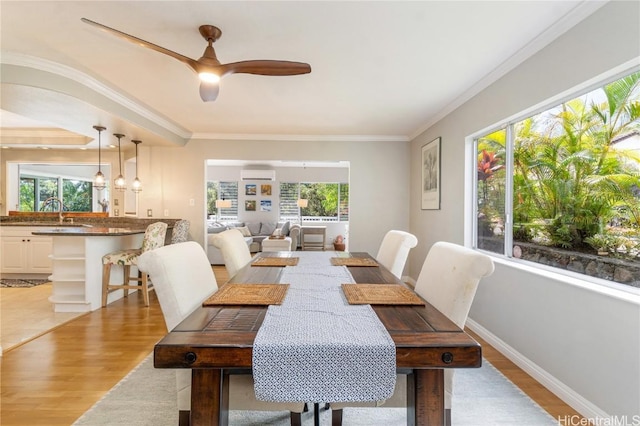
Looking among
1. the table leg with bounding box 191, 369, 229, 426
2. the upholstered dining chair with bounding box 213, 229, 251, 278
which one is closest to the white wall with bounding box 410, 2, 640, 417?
the table leg with bounding box 191, 369, 229, 426

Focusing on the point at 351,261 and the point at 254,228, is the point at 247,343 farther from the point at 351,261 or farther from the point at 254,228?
the point at 254,228

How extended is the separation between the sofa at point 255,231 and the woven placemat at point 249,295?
476cm

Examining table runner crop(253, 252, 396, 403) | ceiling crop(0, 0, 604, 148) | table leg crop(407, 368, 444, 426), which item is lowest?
table leg crop(407, 368, 444, 426)

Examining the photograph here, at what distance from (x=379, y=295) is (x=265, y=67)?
153 cm

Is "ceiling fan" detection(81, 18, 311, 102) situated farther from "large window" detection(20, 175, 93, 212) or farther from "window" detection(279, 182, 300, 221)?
"window" detection(279, 182, 300, 221)

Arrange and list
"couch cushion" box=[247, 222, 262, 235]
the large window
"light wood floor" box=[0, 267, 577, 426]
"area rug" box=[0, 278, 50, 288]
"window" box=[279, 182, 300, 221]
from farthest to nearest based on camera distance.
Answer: "window" box=[279, 182, 300, 221] → "couch cushion" box=[247, 222, 262, 235] → the large window → "area rug" box=[0, 278, 50, 288] → "light wood floor" box=[0, 267, 577, 426]

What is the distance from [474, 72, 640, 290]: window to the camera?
1.64 metres

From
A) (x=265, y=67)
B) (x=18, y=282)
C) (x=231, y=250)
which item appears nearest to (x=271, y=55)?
(x=265, y=67)

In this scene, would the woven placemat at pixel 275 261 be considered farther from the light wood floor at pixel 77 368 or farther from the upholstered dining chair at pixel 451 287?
the light wood floor at pixel 77 368

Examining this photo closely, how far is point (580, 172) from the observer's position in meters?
1.93

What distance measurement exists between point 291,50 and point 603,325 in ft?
8.43

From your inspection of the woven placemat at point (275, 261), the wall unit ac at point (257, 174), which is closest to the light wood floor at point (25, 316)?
the woven placemat at point (275, 261)

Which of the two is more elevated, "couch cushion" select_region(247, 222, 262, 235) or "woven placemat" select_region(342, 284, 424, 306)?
"woven placemat" select_region(342, 284, 424, 306)

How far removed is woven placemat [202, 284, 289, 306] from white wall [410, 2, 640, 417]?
1683 millimetres
